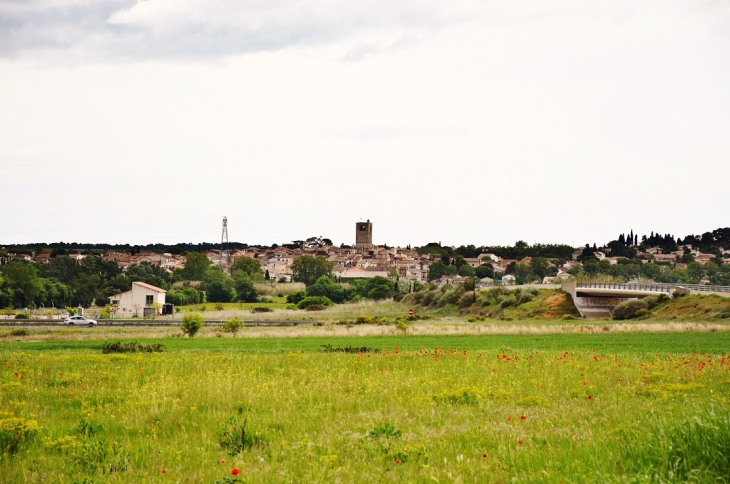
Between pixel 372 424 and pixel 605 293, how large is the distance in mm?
71352

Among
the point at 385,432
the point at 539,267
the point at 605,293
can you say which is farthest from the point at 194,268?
the point at 385,432

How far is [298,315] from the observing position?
267ft

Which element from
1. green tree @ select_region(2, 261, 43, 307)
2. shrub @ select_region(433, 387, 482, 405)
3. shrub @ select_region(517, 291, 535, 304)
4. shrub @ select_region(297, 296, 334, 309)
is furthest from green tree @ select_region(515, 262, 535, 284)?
shrub @ select_region(433, 387, 482, 405)

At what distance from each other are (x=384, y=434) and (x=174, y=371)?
34.4 ft

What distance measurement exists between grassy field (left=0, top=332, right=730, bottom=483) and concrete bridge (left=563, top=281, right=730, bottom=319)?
Result: 5842cm

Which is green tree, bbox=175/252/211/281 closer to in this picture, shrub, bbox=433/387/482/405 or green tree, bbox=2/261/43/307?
green tree, bbox=2/261/43/307

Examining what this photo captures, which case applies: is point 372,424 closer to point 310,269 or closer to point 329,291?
point 329,291

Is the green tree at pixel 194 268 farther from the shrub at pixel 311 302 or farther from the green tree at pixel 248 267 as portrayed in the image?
the shrub at pixel 311 302

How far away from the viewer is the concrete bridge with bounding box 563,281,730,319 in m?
73.1

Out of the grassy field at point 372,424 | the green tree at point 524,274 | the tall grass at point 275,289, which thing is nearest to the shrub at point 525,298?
the grassy field at point 372,424

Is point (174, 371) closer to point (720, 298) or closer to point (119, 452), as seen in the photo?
point (119, 452)

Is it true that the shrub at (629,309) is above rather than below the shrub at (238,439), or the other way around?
below

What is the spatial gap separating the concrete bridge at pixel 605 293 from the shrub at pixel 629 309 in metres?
3.77

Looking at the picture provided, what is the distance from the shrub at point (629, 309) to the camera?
6750 centimetres
